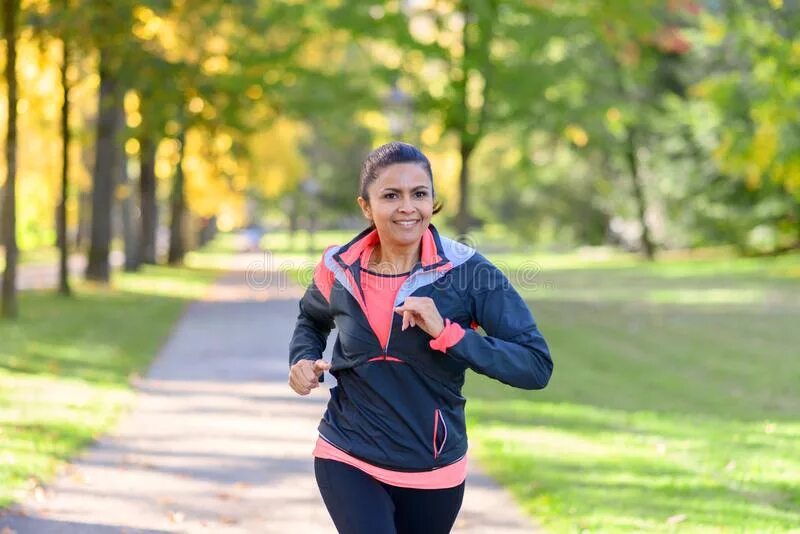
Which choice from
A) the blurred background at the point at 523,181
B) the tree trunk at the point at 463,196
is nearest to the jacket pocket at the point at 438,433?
the blurred background at the point at 523,181

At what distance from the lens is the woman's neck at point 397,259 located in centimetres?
391

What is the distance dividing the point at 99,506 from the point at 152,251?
34.9m

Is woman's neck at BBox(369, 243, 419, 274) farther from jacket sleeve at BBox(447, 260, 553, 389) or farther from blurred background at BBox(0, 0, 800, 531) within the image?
blurred background at BBox(0, 0, 800, 531)

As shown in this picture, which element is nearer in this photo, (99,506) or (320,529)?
(320,529)

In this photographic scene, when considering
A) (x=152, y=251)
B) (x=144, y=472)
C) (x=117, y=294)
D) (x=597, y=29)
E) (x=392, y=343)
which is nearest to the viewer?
(x=392, y=343)

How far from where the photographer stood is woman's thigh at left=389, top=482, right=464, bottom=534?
12.8ft

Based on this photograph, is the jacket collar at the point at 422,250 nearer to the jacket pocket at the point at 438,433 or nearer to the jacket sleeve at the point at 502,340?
the jacket sleeve at the point at 502,340

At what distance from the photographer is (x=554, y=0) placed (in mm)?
23594

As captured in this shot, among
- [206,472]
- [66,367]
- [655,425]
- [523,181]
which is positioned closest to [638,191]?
[523,181]

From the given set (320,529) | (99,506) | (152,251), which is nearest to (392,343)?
(320,529)

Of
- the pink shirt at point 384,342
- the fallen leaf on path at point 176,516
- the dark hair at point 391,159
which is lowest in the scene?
the fallen leaf on path at point 176,516

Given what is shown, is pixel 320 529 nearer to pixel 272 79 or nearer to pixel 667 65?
pixel 272 79

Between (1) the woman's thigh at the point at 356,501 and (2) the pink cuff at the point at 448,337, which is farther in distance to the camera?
(1) the woman's thigh at the point at 356,501

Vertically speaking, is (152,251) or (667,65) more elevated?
(667,65)
